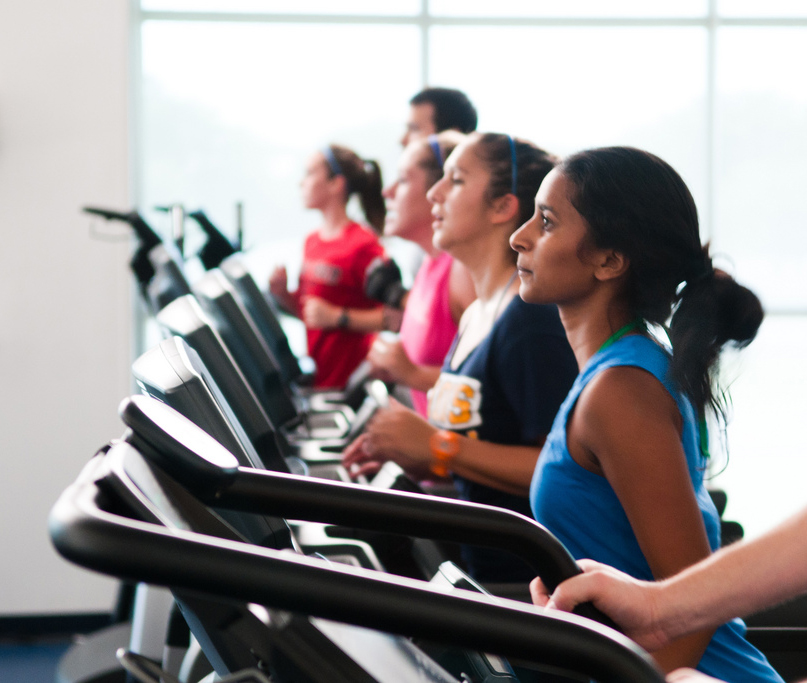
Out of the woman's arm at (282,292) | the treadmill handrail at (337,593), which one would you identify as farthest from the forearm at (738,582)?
the woman's arm at (282,292)

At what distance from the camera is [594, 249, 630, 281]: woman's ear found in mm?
1243

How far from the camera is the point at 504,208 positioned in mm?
1836

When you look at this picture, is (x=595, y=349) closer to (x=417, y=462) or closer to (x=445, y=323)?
(x=417, y=462)

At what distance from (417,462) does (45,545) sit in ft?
8.14

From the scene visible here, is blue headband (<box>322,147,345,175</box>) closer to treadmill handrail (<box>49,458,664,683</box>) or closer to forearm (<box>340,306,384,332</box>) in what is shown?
→ forearm (<box>340,306,384,332</box>)

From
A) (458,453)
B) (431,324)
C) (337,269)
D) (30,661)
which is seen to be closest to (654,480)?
(458,453)

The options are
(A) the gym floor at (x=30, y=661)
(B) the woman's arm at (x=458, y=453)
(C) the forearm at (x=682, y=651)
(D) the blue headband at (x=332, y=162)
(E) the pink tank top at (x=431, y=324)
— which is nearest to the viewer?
(C) the forearm at (x=682, y=651)

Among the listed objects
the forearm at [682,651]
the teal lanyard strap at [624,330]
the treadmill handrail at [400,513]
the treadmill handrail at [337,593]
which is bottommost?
the forearm at [682,651]

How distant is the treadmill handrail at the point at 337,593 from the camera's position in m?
0.57

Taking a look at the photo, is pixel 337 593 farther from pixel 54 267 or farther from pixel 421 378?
pixel 54 267

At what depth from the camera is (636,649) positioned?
603 millimetres

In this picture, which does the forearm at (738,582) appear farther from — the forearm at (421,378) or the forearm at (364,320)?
the forearm at (364,320)

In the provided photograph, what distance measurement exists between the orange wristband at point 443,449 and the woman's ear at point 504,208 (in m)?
0.50

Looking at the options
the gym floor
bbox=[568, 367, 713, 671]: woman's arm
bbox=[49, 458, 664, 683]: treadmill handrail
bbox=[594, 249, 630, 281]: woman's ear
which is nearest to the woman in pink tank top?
bbox=[594, 249, 630, 281]: woman's ear
